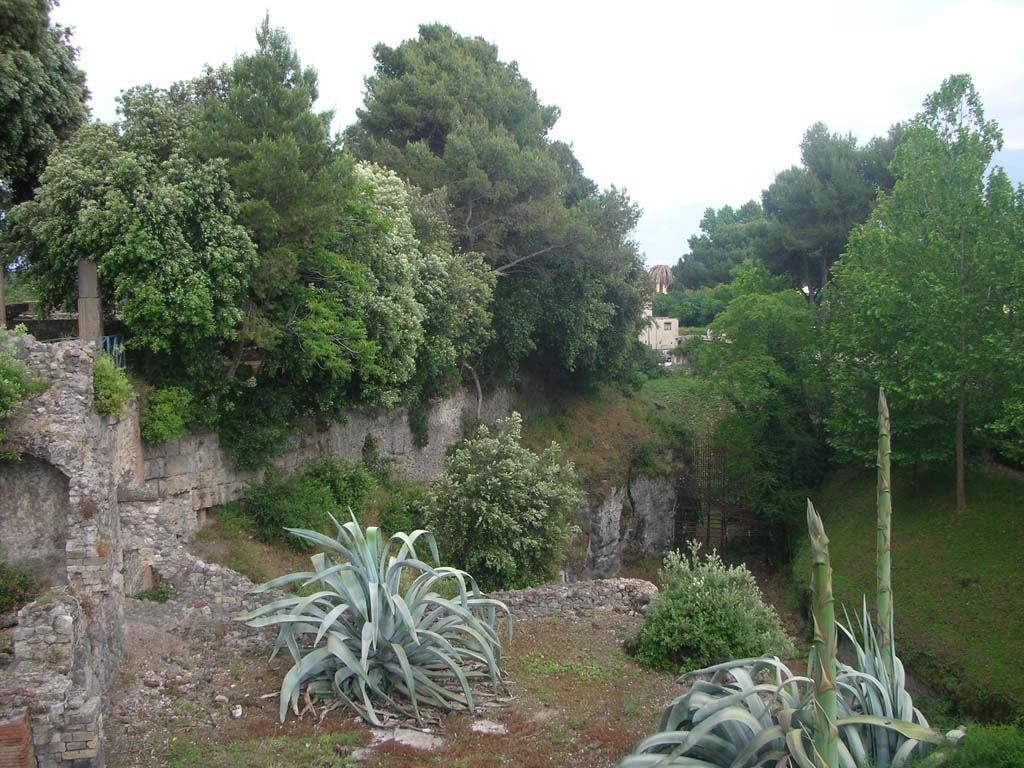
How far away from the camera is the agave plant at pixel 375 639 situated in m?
8.84

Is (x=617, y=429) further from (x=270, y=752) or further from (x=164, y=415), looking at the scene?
(x=270, y=752)

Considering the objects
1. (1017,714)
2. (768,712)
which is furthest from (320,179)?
(1017,714)

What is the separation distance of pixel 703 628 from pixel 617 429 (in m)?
22.6

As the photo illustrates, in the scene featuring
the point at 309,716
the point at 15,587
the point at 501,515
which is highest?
the point at 501,515

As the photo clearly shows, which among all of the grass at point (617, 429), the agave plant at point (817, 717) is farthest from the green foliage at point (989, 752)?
the grass at point (617, 429)

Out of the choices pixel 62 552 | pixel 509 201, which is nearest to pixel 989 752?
pixel 62 552

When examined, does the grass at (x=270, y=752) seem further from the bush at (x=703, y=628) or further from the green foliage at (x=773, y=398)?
the green foliage at (x=773, y=398)

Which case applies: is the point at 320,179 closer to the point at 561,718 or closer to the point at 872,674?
the point at 561,718

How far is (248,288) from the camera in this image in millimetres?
16844

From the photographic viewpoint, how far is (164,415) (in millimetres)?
16016

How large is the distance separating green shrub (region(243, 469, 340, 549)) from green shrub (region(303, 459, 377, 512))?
63cm

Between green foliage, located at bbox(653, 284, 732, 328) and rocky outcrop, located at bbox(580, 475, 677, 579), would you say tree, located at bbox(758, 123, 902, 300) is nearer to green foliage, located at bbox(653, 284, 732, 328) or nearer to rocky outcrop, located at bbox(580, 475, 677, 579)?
rocky outcrop, located at bbox(580, 475, 677, 579)

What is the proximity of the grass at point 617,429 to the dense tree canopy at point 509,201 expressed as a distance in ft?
6.64

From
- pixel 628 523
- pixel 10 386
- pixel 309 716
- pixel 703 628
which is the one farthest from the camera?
pixel 628 523
